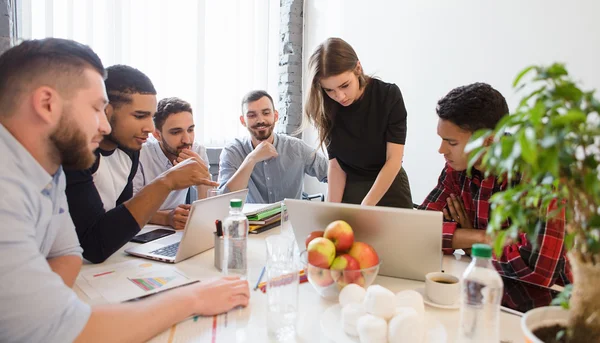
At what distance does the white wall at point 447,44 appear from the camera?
7.01 ft

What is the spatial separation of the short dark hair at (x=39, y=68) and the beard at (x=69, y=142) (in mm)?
55

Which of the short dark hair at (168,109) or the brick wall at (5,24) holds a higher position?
the brick wall at (5,24)

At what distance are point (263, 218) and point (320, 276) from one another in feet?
2.36

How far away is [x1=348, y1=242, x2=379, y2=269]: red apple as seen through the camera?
0.94 meters

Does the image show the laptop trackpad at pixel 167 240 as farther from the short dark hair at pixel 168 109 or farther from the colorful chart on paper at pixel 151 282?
the short dark hair at pixel 168 109

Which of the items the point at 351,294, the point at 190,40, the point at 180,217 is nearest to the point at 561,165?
the point at 351,294

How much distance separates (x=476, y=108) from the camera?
1.38 meters

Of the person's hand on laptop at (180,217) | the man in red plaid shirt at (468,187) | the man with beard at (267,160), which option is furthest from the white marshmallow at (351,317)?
the man with beard at (267,160)

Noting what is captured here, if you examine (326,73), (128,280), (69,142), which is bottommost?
(128,280)

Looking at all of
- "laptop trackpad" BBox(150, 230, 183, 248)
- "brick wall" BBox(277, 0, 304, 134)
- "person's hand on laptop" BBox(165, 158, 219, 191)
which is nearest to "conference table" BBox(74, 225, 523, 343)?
"laptop trackpad" BBox(150, 230, 183, 248)

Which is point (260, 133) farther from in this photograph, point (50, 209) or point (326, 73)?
point (50, 209)

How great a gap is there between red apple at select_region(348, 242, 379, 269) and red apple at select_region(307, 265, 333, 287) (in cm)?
7

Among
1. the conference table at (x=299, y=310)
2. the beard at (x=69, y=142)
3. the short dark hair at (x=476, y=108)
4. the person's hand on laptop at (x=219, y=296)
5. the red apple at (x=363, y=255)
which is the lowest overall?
the conference table at (x=299, y=310)

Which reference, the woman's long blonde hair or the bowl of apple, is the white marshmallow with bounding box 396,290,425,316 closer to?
the bowl of apple
